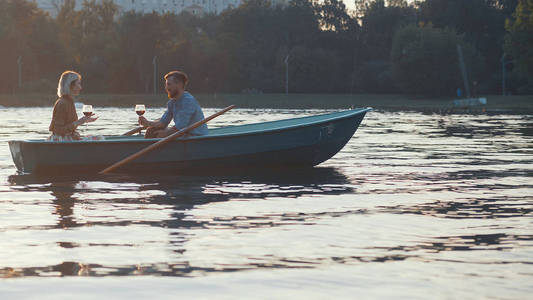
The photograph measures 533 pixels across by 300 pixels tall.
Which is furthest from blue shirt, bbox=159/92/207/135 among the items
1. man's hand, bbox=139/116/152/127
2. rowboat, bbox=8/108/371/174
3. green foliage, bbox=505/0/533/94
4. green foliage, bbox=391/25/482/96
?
green foliage, bbox=391/25/482/96

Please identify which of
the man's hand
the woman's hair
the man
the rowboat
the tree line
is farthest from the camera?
the tree line

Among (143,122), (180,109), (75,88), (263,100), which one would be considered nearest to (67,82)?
(75,88)

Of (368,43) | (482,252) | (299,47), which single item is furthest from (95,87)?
(482,252)

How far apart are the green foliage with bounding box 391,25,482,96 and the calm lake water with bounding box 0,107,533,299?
67.6 meters

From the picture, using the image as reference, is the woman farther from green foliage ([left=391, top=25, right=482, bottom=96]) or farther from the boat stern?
green foliage ([left=391, top=25, right=482, bottom=96])

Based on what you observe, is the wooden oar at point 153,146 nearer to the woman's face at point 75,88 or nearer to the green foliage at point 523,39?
the woman's face at point 75,88

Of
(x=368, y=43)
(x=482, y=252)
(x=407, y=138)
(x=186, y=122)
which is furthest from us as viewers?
(x=368, y=43)

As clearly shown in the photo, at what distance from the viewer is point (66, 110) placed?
14.0m

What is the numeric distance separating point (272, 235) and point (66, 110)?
6.67m

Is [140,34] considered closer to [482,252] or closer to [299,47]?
[299,47]

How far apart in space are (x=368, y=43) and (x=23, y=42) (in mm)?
37688

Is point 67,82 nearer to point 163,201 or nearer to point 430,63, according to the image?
point 163,201

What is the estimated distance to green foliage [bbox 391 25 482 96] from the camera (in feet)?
267

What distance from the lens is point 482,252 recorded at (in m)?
7.46
